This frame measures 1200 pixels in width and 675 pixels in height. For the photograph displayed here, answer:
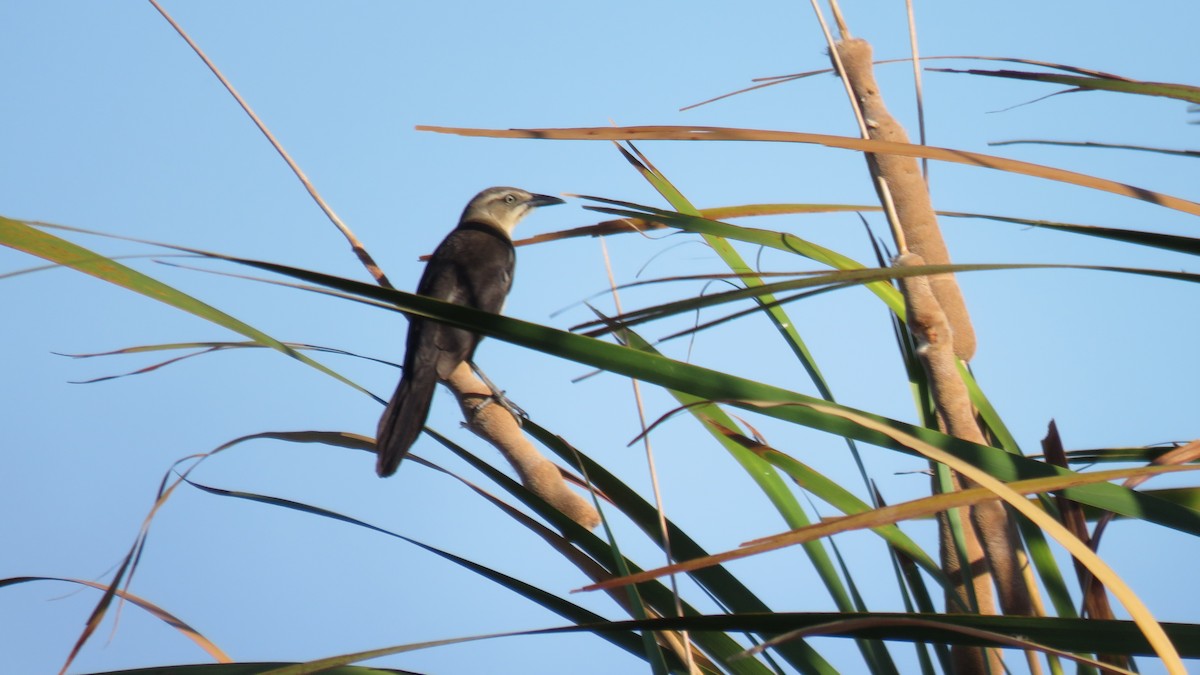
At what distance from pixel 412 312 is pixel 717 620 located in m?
0.49

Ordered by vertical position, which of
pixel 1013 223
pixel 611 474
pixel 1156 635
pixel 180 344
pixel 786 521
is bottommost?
pixel 1156 635

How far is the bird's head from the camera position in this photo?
5723mm

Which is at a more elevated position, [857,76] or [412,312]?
[857,76]

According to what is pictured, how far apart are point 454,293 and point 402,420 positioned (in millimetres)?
1760

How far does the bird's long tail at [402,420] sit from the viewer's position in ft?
7.29

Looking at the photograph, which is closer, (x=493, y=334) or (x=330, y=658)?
(x=330, y=658)

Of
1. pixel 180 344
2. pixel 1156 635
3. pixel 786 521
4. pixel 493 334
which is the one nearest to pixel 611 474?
pixel 786 521

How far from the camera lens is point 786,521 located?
1570 millimetres

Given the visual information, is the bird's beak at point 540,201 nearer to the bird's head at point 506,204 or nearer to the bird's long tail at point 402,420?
the bird's head at point 506,204


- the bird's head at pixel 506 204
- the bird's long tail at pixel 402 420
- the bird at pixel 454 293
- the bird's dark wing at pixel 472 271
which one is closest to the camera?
the bird's long tail at pixel 402 420

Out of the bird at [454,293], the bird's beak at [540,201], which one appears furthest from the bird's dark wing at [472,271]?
the bird's beak at [540,201]

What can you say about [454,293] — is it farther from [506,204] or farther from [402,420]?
[402,420]

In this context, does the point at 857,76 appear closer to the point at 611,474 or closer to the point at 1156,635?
the point at 611,474

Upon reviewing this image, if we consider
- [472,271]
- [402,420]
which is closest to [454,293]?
[472,271]
